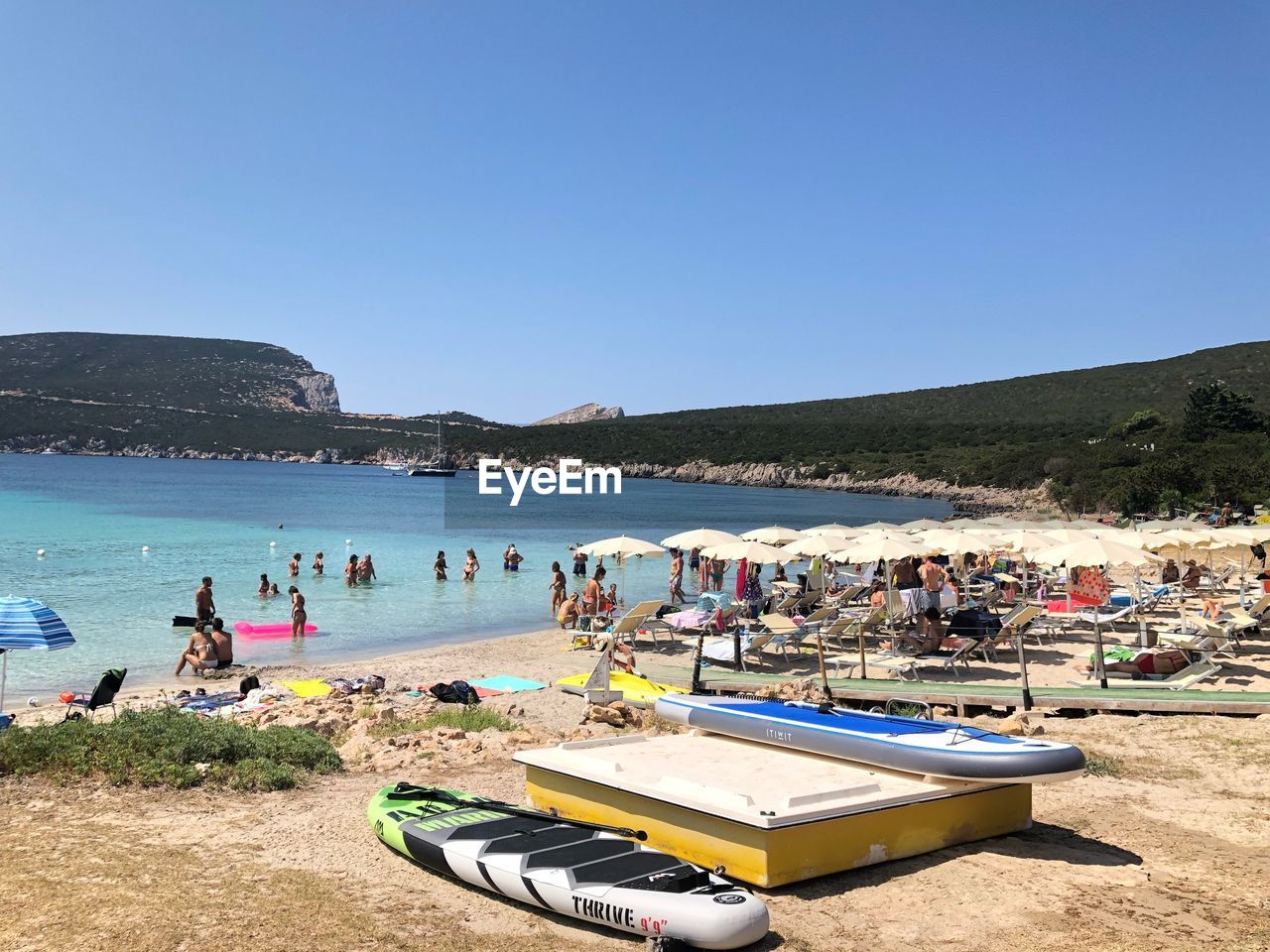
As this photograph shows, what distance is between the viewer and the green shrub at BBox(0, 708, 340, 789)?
675 centimetres

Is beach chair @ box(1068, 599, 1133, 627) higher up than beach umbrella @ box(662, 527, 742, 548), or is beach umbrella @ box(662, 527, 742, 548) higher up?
beach umbrella @ box(662, 527, 742, 548)

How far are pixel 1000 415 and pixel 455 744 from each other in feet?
311

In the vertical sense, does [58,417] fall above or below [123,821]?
above

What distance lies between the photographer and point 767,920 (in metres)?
4.50

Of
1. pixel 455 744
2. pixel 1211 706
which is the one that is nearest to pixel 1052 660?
pixel 1211 706

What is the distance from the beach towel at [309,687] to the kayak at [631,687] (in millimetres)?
2911

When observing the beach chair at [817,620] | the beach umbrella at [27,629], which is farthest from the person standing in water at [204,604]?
the beach chair at [817,620]

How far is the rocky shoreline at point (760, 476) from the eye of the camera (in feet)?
189

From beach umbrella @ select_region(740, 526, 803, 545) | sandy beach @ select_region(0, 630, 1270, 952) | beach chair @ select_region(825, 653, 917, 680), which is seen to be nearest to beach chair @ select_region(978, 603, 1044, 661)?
beach chair @ select_region(825, 653, 917, 680)

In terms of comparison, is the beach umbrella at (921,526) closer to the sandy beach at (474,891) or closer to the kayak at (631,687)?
the kayak at (631,687)

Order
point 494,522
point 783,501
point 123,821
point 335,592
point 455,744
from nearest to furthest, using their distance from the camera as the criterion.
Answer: point 123,821 → point 455,744 → point 335,592 → point 494,522 → point 783,501

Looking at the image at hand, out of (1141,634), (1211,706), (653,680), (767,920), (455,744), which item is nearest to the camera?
(767,920)

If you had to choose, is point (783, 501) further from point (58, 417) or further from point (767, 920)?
point (58, 417)

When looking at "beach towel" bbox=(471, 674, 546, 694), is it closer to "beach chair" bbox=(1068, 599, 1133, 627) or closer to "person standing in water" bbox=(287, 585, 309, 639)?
"person standing in water" bbox=(287, 585, 309, 639)
